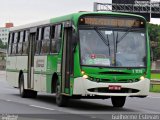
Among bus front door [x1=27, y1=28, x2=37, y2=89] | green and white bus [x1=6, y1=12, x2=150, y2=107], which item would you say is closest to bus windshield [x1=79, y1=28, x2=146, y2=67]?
green and white bus [x1=6, y1=12, x2=150, y2=107]

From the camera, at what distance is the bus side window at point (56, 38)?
21.2m

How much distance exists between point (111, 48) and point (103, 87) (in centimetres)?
129

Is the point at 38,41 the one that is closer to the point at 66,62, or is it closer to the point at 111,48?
the point at 66,62

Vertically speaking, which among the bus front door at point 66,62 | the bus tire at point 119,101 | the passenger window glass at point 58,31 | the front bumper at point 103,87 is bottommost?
the bus tire at point 119,101

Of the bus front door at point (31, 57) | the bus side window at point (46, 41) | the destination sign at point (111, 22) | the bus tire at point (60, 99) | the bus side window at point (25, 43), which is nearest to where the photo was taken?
the destination sign at point (111, 22)

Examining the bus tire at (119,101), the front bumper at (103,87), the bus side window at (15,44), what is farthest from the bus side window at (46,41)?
the bus side window at (15,44)

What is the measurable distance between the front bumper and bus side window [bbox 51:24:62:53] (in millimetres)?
2392

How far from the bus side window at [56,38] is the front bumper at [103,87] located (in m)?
2.39

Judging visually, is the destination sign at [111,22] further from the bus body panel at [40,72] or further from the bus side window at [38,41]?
the bus side window at [38,41]

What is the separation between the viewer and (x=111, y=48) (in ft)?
63.6

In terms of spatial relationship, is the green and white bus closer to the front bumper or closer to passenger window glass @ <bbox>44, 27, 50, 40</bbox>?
the front bumper

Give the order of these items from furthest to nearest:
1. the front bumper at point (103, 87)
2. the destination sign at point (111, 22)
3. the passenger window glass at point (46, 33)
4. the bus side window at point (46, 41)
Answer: the passenger window glass at point (46, 33) → the bus side window at point (46, 41) → the destination sign at point (111, 22) → the front bumper at point (103, 87)

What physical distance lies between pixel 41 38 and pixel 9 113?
21.2ft

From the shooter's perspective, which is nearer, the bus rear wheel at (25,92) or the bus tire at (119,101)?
the bus tire at (119,101)
